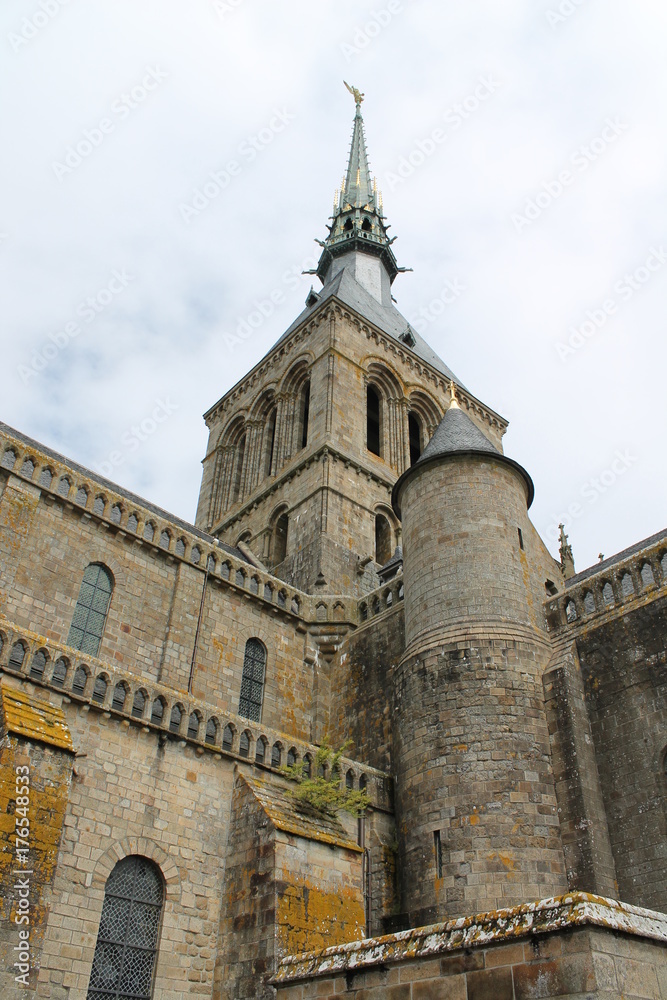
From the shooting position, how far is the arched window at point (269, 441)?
29581 mm

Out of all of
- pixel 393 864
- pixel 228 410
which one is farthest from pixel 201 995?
pixel 228 410

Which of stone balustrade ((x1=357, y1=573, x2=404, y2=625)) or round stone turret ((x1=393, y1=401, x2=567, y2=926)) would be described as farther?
stone balustrade ((x1=357, y1=573, x2=404, y2=625))

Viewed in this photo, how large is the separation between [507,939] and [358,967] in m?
1.76

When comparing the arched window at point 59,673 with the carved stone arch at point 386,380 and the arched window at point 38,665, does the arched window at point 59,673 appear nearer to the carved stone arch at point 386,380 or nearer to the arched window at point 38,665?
the arched window at point 38,665

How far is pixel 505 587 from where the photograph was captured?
593 inches

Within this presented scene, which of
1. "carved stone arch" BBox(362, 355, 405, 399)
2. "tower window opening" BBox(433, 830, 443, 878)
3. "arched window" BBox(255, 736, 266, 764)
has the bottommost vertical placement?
"tower window opening" BBox(433, 830, 443, 878)

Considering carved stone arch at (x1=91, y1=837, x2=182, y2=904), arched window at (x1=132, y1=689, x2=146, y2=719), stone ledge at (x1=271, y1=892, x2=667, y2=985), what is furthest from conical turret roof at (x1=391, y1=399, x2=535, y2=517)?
stone ledge at (x1=271, y1=892, x2=667, y2=985)

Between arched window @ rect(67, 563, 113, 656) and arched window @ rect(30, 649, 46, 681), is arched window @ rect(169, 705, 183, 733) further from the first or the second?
arched window @ rect(67, 563, 113, 656)

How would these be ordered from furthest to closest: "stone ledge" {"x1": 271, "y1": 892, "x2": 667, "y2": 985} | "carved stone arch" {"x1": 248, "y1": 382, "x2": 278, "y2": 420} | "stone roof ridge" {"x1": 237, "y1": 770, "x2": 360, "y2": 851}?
"carved stone arch" {"x1": 248, "y1": 382, "x2": 278, "y2": 420} → "stone roof ridge" {"x1": 237, "y1": 770, "x2": 360, "y2": 851} → "stone ledge" {"x1": 271, "y1": 892, "x2": 667, "y2": 985}

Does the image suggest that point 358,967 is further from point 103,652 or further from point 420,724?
point 103,652

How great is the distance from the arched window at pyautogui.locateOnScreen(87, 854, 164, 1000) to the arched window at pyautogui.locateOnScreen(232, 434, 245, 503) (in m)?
19.4

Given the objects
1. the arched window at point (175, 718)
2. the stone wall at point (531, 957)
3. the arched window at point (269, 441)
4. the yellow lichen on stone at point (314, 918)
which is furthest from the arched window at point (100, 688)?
the arched window at point (269, 441)

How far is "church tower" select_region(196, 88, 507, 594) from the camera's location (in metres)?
23.8

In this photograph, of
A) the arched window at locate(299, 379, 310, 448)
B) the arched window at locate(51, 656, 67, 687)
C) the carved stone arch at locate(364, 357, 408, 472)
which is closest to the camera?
the arched window at locate(51, 656, 67, 687)
